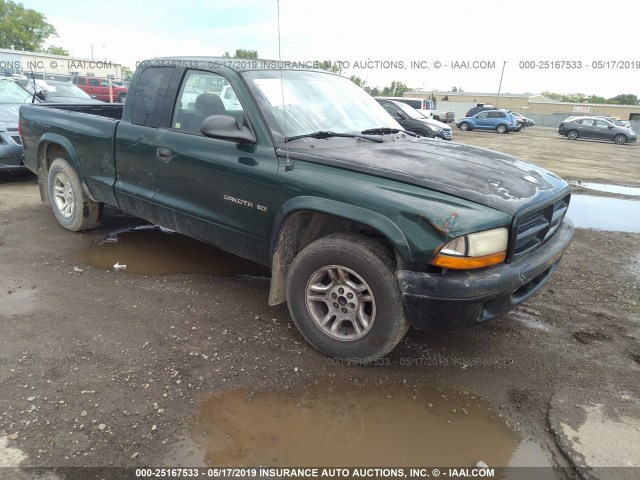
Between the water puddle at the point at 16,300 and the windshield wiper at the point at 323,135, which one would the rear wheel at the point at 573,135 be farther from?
the water puddle at the point at 16,300

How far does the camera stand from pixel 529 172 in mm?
3395

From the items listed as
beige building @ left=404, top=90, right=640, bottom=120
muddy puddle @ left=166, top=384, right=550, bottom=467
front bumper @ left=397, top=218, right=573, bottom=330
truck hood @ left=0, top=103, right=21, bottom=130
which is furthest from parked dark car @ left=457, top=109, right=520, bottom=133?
muddy puddle @ left=166, top=384, right=550, bottom=467

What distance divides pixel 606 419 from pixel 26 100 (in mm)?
10108

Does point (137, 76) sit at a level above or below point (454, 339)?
above

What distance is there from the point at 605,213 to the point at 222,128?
675 cm

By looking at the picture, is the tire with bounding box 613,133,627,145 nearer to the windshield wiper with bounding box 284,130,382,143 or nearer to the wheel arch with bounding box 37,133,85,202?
the windshield wiper with bounding box 284,130,382,143

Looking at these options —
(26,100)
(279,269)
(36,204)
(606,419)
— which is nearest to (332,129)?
(279,269)

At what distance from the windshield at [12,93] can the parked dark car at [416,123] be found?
952 centimetres

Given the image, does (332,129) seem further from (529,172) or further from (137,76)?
(137,76)

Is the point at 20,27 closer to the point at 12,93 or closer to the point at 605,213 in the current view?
the point at 12,93

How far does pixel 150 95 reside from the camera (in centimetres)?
412

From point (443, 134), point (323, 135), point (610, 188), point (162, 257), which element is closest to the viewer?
point (323, 135)

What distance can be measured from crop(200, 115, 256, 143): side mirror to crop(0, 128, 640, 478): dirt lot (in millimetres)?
1351

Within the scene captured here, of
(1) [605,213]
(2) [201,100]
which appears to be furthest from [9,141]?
(1) [605,213]
